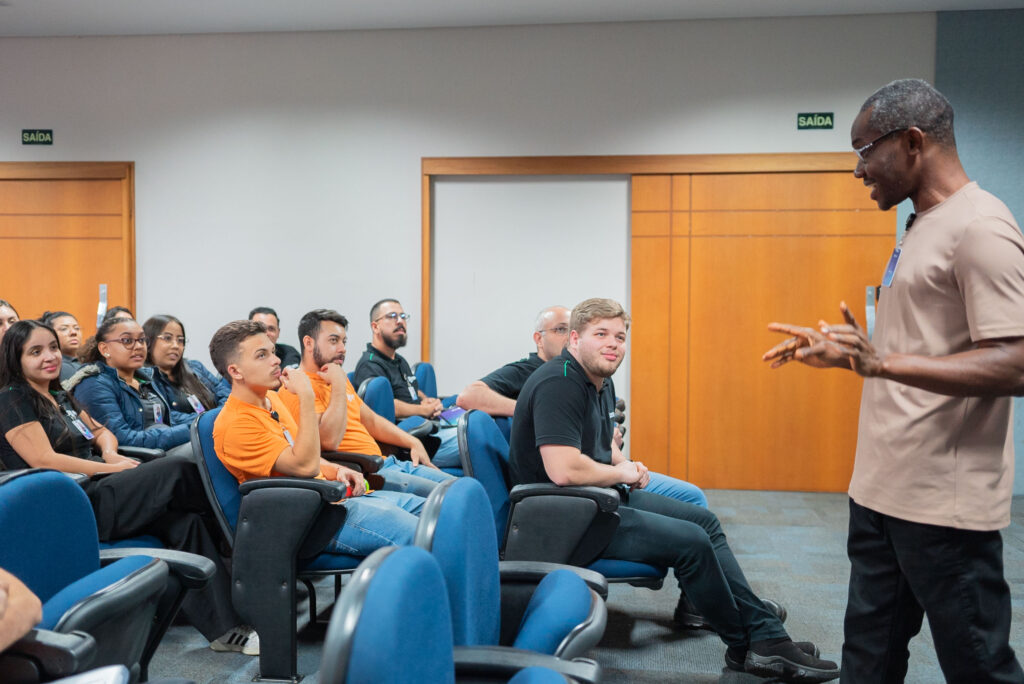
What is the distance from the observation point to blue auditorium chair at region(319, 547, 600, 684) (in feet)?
2.89

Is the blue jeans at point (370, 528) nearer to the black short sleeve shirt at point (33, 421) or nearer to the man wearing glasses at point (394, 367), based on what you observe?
the black short sleeve shirt at point (33, 421)

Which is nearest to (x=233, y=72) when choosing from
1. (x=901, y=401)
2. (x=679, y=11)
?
(x=679, y=11)

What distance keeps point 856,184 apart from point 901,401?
4.50 meters

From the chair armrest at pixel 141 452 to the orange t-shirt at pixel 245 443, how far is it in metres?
1.03

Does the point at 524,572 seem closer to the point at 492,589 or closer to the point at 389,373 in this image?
the point at 492,589

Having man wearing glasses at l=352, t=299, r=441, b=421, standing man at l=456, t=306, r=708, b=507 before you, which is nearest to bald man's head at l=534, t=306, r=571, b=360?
standing man at l=456, t=306, r=708, b=507

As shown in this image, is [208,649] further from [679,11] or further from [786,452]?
[679,11]

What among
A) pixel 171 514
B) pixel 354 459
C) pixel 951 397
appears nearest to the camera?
pixel 951 397

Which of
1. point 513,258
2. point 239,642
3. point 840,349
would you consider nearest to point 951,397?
point 840,349

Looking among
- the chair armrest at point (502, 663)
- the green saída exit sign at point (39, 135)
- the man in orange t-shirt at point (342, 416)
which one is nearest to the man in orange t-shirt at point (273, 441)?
the man in orange t-shirt at point (342, 416)

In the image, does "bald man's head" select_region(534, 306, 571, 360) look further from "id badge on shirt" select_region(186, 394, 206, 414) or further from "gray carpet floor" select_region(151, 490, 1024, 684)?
"id badge on shirt" select_region(186, 394, 206, 414)

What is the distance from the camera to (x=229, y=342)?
276cm

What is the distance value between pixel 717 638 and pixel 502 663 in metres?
1.92

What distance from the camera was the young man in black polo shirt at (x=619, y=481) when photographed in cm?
247
